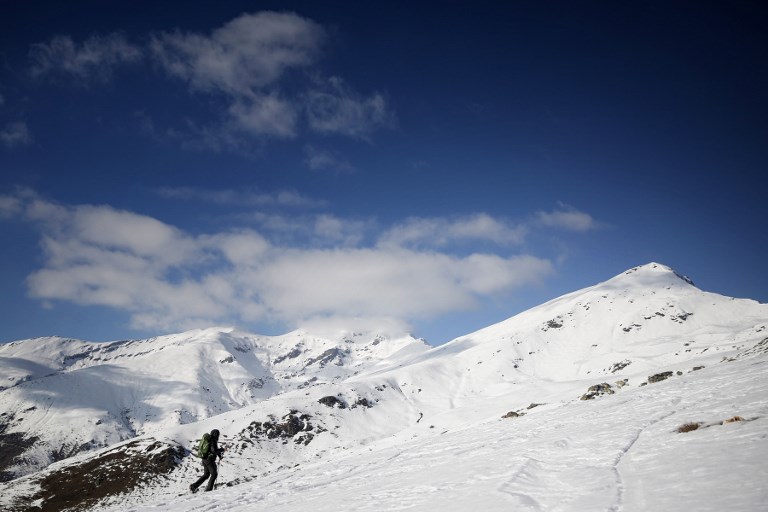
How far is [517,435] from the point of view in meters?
16.6

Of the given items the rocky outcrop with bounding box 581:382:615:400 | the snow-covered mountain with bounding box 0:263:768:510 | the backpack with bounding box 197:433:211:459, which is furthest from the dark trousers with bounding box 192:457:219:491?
the rocky outcrop with bounding box 581:382:615:400

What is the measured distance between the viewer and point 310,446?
86.2 metres

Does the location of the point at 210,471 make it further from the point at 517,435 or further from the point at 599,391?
the point at 599,391

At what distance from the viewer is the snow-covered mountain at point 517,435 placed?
23.9 feet

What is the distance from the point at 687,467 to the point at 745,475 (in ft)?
3.94

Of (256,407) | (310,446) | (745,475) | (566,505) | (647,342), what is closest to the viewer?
(745,475)

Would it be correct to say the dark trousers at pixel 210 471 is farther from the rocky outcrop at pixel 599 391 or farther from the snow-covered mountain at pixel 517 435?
the rocky outcrop at pixel 599 391

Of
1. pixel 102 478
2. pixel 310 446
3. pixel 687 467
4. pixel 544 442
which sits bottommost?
pixel 310 446

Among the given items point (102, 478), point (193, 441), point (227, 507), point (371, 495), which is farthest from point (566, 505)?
point (193, 441)

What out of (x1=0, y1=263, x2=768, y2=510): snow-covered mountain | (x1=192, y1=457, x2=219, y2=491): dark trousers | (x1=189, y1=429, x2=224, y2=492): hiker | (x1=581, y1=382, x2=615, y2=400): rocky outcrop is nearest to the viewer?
(x1=0, y1=263, x2=768, y2=510): snow-covered mountain

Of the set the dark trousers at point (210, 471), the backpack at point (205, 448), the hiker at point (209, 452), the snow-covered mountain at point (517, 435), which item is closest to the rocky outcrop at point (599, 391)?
the snow-covered mountain at point (517, 435)

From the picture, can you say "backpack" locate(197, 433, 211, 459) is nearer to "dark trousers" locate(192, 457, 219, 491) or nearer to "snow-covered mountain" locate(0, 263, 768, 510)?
"dark trousers" locate(192, 457, 219, 491)

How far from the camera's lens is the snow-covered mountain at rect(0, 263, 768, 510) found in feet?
23.9

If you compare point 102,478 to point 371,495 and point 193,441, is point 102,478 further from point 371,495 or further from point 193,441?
point 371,495
